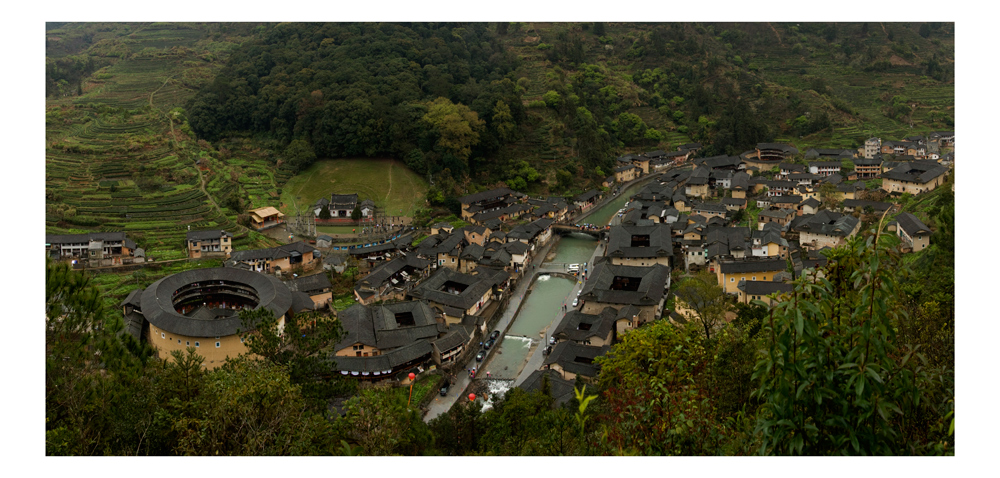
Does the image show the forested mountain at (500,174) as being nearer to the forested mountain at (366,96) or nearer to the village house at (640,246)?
the forested mountain at (366,96)

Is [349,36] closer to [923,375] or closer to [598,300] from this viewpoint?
[598,300]

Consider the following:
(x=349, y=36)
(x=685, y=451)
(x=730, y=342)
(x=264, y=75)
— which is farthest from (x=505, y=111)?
(x=685, y=451)

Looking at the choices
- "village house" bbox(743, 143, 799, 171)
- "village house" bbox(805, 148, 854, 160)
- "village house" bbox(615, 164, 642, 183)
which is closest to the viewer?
"village house" bbox(805, 148, 854, 160)

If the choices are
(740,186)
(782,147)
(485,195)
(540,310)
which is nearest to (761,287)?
(540,310)

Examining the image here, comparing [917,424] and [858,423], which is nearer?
[858,423]

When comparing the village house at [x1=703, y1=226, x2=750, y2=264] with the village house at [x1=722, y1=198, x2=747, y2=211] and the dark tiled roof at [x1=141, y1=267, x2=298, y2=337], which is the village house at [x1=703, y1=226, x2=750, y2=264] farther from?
the dark tiled roof at [x1=141, y1=267, x2=298, y2=337]

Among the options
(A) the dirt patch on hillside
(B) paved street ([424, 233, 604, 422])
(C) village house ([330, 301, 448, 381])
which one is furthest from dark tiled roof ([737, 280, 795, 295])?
(A) the dirt patch on hillside
